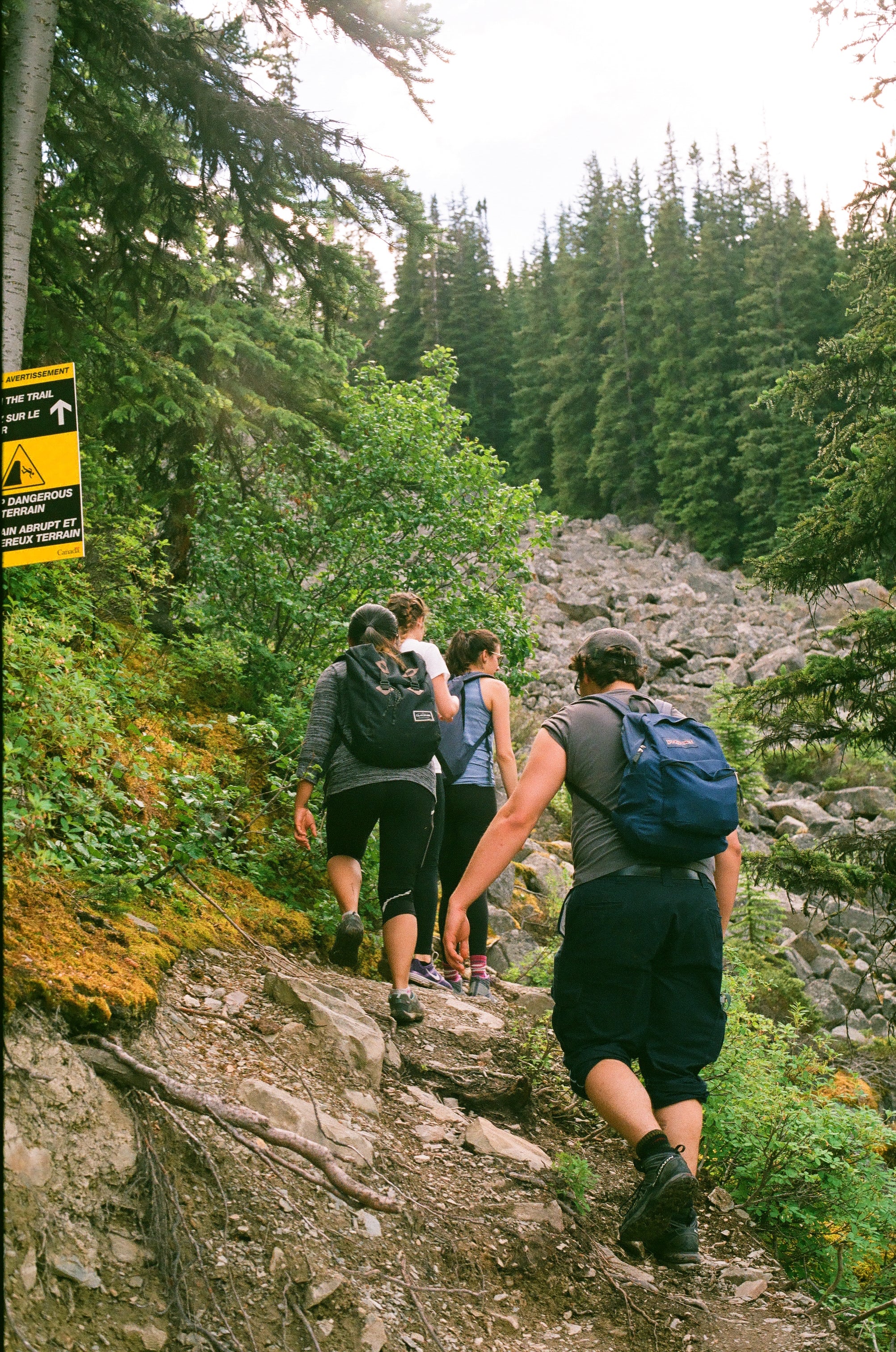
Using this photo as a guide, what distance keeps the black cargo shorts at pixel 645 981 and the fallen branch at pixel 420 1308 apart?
73 centimetres

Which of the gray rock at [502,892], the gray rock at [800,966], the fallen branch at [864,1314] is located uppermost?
the gray rock at [502,892]

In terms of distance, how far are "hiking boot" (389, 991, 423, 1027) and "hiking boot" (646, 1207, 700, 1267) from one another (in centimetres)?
153

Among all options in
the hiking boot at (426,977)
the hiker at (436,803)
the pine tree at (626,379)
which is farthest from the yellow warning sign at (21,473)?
the pine tree at (626,379)

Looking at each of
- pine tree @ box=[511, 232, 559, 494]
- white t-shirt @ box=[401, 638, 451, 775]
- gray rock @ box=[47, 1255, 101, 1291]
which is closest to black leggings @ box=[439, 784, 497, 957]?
white t-shirt @ box=[401, 638, 451, 775]

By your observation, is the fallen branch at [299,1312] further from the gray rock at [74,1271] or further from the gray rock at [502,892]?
the gray rock at [502,892]

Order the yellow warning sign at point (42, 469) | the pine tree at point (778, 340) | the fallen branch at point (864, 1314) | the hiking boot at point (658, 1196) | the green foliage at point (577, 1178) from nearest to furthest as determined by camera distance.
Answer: the hiking boot at point (658, 1196), the yellow warning sign at point (42, 469), the fallen branch at point (864, 1314), the green foliage at point (577, 1178), the pine tree at point (778, 340)

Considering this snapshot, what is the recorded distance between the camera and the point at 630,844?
9.85ft

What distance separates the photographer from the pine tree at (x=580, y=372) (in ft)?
165

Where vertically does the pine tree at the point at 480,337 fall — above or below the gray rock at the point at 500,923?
above

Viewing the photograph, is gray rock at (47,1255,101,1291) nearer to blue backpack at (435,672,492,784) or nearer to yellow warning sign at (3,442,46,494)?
yellow warning sign at (3,442,46,494)

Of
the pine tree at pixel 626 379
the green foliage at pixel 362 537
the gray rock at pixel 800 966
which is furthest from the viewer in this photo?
the pine tree at pixel 626 379

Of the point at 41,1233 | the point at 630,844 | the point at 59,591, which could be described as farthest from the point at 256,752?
the point at 41,1233

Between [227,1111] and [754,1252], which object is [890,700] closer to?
[754,1252]

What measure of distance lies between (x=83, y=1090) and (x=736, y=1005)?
3633mm
